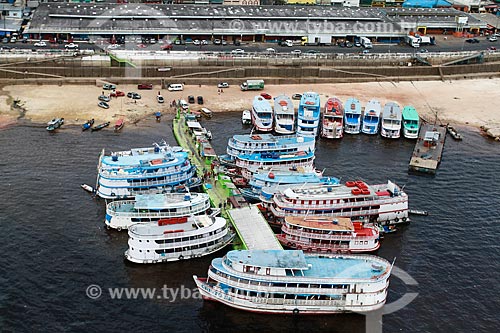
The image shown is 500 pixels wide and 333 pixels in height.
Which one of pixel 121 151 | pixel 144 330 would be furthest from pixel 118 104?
pixel 144 330

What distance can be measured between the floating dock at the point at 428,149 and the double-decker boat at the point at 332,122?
15.5m

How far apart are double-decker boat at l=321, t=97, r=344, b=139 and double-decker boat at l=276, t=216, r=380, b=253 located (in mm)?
41271

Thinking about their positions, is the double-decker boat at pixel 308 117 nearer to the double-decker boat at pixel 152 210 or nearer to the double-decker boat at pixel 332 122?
the double-decker boat at pixel 332 122

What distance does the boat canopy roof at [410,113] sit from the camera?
422 ft

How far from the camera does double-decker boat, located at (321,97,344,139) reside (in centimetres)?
12425

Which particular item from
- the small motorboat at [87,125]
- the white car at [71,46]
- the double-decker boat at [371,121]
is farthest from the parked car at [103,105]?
the double-decker boat at [371,121]

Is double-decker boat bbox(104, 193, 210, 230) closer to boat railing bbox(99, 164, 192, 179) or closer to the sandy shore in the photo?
boat railing bbox(99, 164, 192, 179)

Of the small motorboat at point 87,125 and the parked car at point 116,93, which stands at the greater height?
the parked car at point 116,93

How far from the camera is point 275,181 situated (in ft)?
314

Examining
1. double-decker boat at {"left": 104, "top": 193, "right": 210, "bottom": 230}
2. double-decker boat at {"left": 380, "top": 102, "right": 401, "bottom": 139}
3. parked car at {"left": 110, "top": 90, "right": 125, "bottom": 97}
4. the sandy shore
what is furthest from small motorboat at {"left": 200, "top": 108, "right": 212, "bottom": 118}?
double-decker boat at {"left": 104, "top": 193, "right": 210, "bottom": 230}

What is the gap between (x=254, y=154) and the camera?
10644 cm

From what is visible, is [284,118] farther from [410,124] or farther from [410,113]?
[410,113]

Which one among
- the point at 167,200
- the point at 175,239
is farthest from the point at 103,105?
the point at 175,239

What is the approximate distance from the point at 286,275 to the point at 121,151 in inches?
2004
